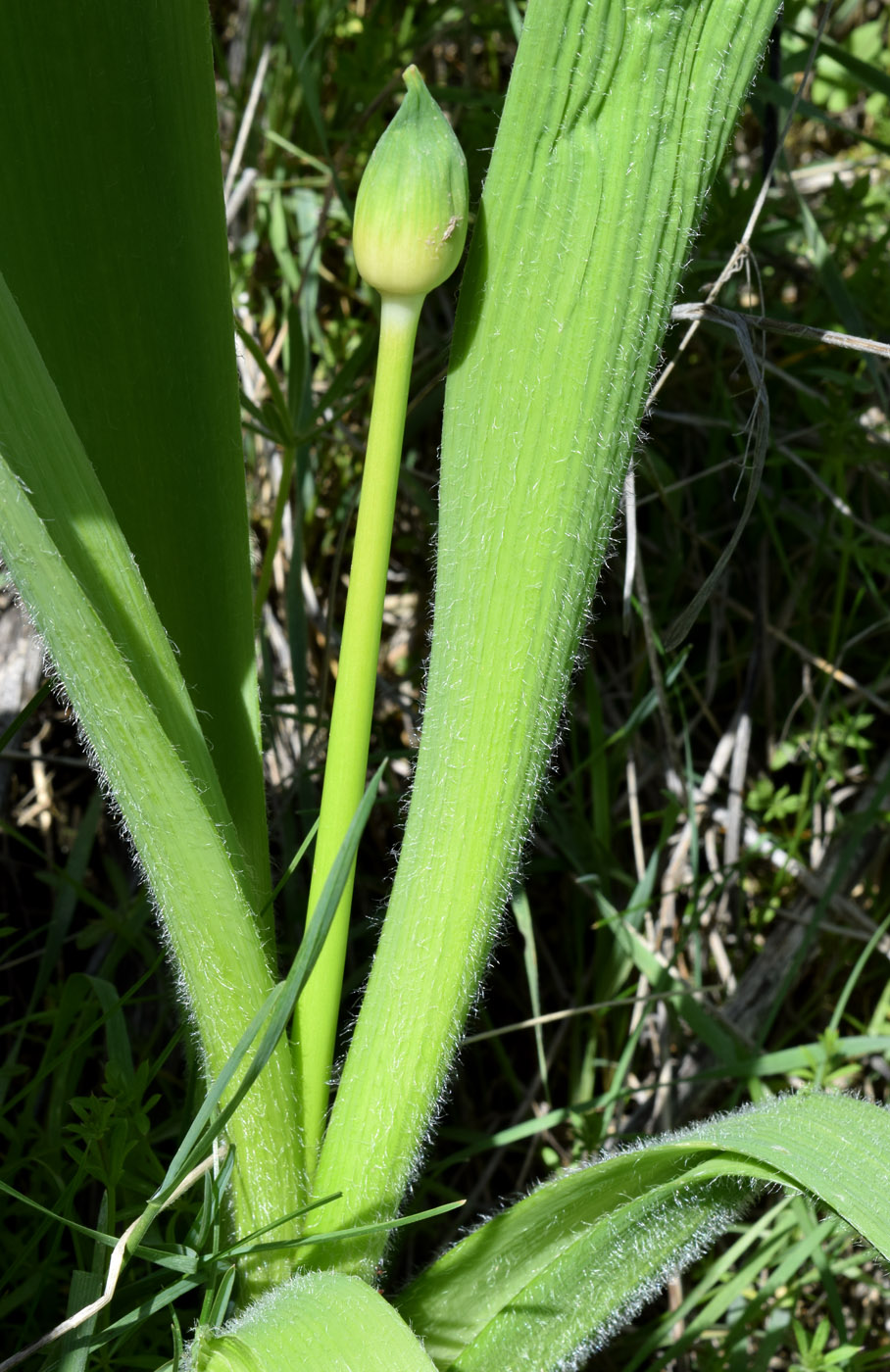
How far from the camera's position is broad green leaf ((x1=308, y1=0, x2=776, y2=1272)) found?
1.69 ft

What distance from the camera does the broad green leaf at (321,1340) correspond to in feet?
1.64

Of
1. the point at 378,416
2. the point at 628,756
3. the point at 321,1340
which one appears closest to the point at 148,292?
the point at 378,416

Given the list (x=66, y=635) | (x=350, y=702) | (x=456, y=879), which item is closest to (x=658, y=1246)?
(x=456, y=879)

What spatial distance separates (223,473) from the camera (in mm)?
669

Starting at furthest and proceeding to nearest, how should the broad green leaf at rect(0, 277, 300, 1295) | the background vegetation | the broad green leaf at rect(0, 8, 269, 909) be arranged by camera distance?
the background vegetation, the broad green leaf at rect(0, 8, 269, 909), the broad green leaf at rect(0, 277, 300, 1295)

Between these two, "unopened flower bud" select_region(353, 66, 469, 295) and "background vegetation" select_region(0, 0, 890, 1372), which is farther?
"background vegetation" select_region(0, 0, 890, 1372)

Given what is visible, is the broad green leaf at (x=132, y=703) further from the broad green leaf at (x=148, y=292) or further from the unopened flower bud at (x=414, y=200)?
the unopened flower bud at (x=414, y=200)

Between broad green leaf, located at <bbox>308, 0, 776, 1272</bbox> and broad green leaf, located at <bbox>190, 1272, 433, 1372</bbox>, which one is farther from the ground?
broad green leaf, located at <bbox>308, 0, 776, 1272</bbox>

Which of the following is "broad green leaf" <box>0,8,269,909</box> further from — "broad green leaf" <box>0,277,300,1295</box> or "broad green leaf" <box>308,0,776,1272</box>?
"broad green leaf" <box>308,0,776,1272</box>

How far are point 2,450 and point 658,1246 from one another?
52 cm

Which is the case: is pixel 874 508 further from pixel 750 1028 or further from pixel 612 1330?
pixel 612 1330

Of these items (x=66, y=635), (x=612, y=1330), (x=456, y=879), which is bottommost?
(x=612, y=1330)

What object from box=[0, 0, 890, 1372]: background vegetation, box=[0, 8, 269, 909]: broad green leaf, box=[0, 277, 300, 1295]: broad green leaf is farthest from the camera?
box=[0, 0, 890, 1372]: background vegetation

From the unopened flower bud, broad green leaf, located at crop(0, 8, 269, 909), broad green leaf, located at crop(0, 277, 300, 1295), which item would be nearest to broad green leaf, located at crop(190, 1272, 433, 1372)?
broad green leaf, located at crop(0, 277, 300, 1295)
